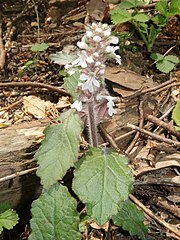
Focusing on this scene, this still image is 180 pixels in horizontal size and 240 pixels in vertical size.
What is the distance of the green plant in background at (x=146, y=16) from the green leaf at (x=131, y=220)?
1.13 m

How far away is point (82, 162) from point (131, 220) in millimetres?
420

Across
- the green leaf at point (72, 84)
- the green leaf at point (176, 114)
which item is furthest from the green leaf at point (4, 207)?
the green leaf at point (176, 114)

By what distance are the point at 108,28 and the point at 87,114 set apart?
434 mm

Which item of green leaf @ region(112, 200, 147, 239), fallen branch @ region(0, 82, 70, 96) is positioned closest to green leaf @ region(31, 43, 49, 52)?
fallen branch @ region(0, 82, 70, 96)

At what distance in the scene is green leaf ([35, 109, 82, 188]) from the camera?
1908mm

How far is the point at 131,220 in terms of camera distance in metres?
2.19

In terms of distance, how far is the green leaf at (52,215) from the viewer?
2010mm

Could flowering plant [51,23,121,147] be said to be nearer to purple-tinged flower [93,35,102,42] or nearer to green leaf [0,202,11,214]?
purple-tinged flower [93,35,102,42]

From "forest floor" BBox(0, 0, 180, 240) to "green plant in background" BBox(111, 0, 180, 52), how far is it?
8cm

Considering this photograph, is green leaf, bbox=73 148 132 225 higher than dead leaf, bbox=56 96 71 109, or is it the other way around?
dead leaf, bbox=56 96 71 109

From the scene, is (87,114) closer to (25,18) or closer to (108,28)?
(108,28)

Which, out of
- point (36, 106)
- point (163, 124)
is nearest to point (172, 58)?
point (163, 124)

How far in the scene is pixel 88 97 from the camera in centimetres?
201

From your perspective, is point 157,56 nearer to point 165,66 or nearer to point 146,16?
point 165,66
